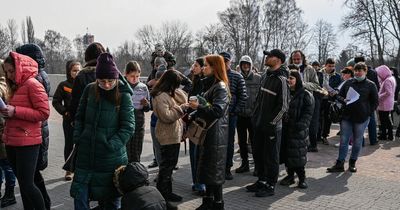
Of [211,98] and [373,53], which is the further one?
[373,53]

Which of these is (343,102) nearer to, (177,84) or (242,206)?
(242,206)

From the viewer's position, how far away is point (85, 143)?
374cm

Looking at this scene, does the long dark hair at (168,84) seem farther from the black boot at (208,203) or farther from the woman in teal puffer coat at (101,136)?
the black boot at (208,203)

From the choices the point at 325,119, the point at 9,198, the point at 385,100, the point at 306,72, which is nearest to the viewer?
the point at 9,198

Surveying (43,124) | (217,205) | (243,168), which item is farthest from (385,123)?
(43,124)

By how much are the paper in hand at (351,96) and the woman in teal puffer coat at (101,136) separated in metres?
4.59

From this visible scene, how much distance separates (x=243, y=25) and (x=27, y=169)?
49.2 m

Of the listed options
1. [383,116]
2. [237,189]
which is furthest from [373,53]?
[237,189]

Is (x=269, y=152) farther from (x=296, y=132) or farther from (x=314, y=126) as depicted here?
(x=314, y=126)

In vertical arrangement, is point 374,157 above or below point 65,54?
below

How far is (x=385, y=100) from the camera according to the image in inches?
408

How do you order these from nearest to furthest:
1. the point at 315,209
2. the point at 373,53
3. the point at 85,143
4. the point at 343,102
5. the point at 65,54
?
the point at 85,143
the point at 315,209
the point at 343,102
the point at 373,53
the point at 65,54

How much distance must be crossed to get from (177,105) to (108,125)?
4.96 feet

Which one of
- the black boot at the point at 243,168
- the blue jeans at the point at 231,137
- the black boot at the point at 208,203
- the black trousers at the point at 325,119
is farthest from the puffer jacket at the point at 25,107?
the black trousers at the point at 325,119
